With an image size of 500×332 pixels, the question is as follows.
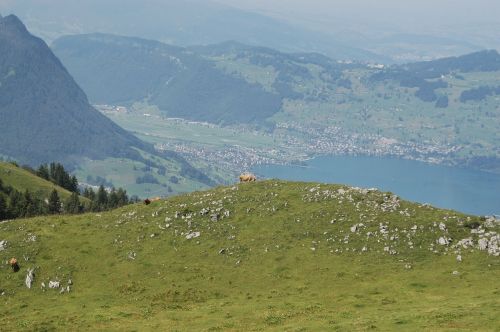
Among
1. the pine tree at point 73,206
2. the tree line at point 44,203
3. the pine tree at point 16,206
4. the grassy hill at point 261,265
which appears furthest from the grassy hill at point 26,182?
the grassy hill at point 261,265

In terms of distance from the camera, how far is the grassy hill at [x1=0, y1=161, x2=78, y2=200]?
447ft

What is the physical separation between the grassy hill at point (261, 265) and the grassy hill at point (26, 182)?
229 feet

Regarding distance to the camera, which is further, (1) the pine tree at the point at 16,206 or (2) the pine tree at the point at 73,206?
(2) the pine tree at the point at 73,206

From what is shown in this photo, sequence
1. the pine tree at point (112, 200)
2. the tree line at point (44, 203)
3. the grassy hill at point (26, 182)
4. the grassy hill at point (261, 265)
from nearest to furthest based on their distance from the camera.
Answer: the grassy hill at point (261, 265), the tree line at point (44, 203), the pine tree at point (112, 200), the grassy hill at point (26, 182)

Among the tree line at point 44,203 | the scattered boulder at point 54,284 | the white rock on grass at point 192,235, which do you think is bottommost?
the tree line at point 44,203

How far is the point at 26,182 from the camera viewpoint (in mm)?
140625

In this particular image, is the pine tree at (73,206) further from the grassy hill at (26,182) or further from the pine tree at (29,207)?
the grassy hill at (26,182)

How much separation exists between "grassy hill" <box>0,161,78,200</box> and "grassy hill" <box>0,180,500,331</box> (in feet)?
229

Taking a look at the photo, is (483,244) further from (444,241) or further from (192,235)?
(192,235)

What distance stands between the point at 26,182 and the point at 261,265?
319ft

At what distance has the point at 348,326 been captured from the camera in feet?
138

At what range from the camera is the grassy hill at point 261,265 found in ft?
156

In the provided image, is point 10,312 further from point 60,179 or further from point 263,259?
point 60,179

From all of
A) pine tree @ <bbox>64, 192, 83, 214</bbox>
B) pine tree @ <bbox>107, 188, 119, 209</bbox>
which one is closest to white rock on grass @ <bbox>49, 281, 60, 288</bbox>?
pine tree @ <bbox>64, 192, 83, 214</bbox>
